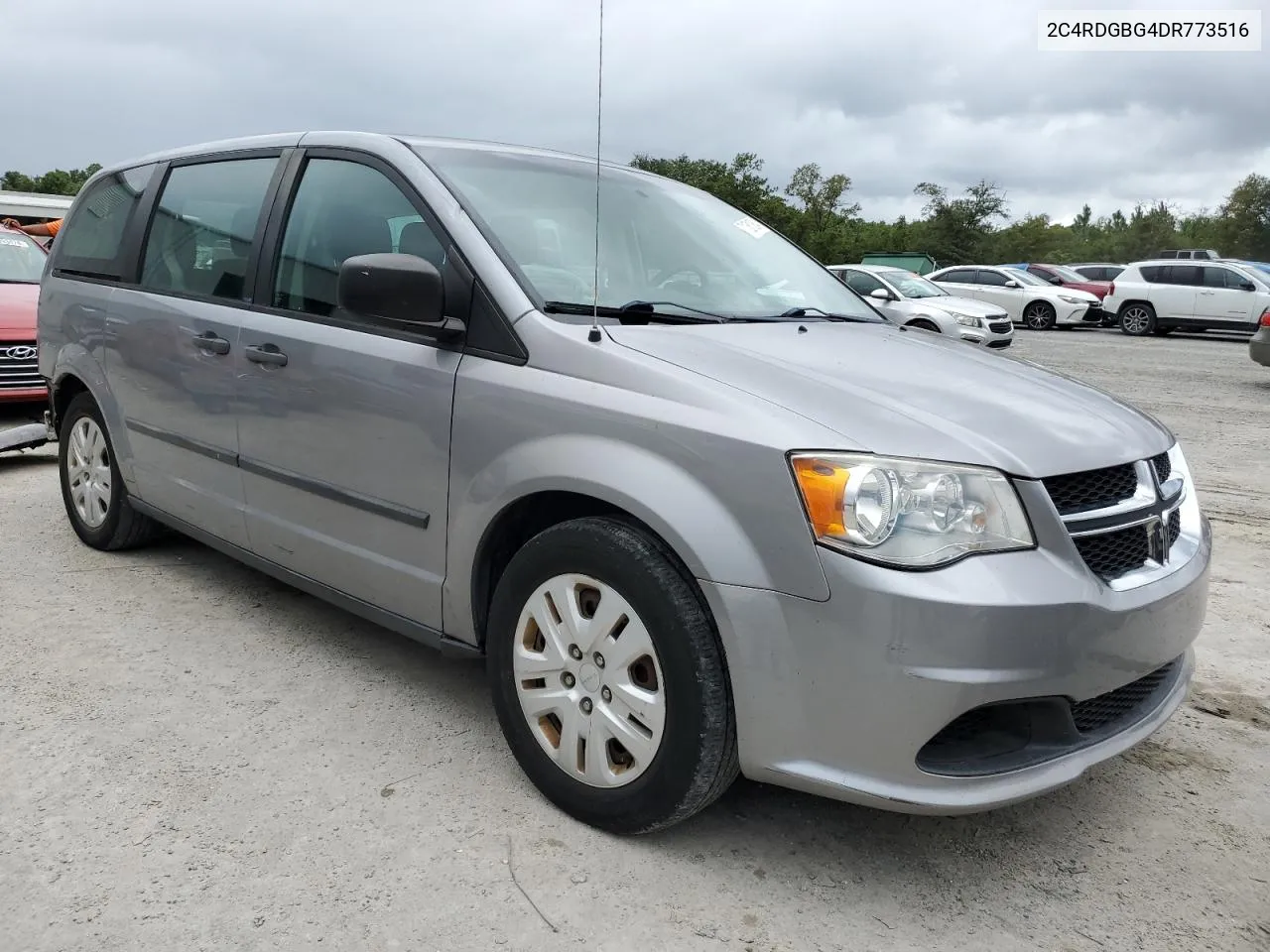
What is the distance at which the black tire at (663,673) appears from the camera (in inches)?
86.4

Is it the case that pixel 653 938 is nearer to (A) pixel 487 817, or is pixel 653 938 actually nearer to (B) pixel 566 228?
(A) pixel 487 817

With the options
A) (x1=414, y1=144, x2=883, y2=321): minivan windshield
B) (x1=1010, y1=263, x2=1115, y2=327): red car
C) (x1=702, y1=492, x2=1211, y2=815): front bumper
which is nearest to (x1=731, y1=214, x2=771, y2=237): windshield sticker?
(x1=414, y1=144, x2=883, y2=321): minivan windshield

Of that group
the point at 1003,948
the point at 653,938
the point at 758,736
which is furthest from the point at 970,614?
the point at 653,938

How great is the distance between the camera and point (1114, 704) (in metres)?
2.35

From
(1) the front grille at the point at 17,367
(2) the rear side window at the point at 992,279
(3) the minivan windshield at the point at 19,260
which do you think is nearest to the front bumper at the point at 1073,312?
(2) the rear side window at the point at 992,279

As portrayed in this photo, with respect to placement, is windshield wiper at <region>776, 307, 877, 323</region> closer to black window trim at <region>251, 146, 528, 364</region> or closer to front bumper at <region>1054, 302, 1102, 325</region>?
black window trim at <region>251, 146, 528, 364</region>

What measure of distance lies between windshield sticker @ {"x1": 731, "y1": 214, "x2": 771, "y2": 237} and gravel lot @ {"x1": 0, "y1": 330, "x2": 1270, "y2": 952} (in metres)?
1.78

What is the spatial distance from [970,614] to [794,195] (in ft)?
229

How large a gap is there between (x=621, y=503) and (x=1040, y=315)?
21.4 metres

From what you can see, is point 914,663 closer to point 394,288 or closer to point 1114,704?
point 1114,704

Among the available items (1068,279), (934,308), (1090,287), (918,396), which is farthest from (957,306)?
(918,396)

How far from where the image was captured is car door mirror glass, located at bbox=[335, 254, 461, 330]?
2.60 m

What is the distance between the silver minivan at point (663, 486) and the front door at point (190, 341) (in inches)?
0.8

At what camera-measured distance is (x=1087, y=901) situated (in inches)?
89.3
